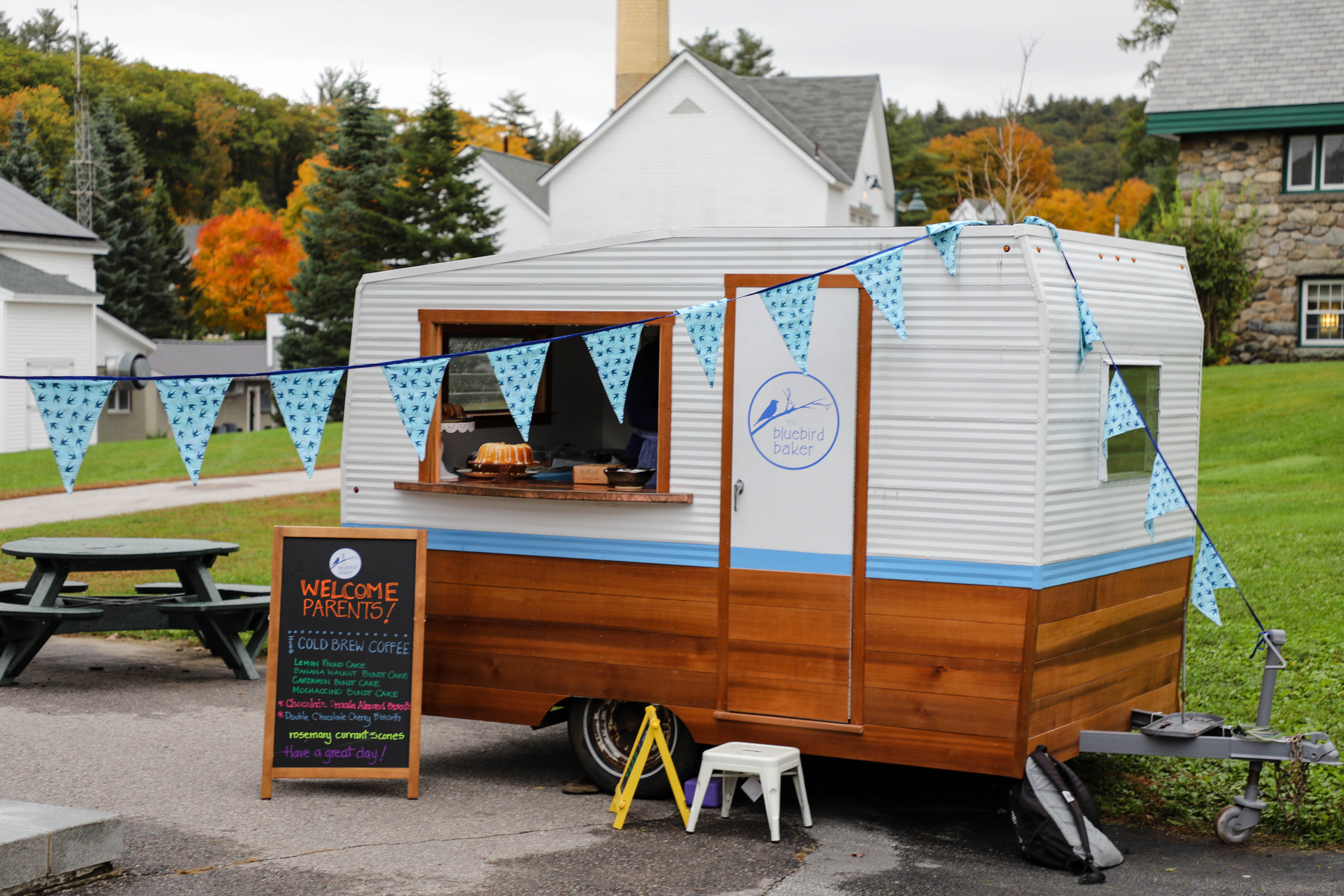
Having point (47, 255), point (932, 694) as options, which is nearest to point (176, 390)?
point (932, 694)

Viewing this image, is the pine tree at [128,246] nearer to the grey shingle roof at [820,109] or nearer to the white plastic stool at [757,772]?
the grey shingle roof at [820,109]

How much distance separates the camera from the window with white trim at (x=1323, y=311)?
76.3 feet

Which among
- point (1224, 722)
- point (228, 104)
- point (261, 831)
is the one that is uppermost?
point (228, 104)

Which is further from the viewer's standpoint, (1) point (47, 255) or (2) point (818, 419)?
(1) point (47, 255)

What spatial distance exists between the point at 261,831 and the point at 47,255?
3716 centimetres

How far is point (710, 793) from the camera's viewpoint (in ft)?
20.0

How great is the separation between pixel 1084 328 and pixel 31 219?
3841cm

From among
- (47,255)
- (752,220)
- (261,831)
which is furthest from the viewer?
(47,255)

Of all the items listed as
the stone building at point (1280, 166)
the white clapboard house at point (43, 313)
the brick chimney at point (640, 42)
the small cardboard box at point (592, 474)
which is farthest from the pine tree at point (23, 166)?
the small cardboard box at point (592, 474)

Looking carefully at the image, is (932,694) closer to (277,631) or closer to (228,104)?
(277,631)

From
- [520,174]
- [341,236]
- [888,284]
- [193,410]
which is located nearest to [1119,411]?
[888,284]

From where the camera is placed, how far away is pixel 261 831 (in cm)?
571

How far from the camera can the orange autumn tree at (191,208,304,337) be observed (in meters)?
54.7

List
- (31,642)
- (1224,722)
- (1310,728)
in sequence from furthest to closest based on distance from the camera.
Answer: (31,642)
(1310,728)
(1224,722)
